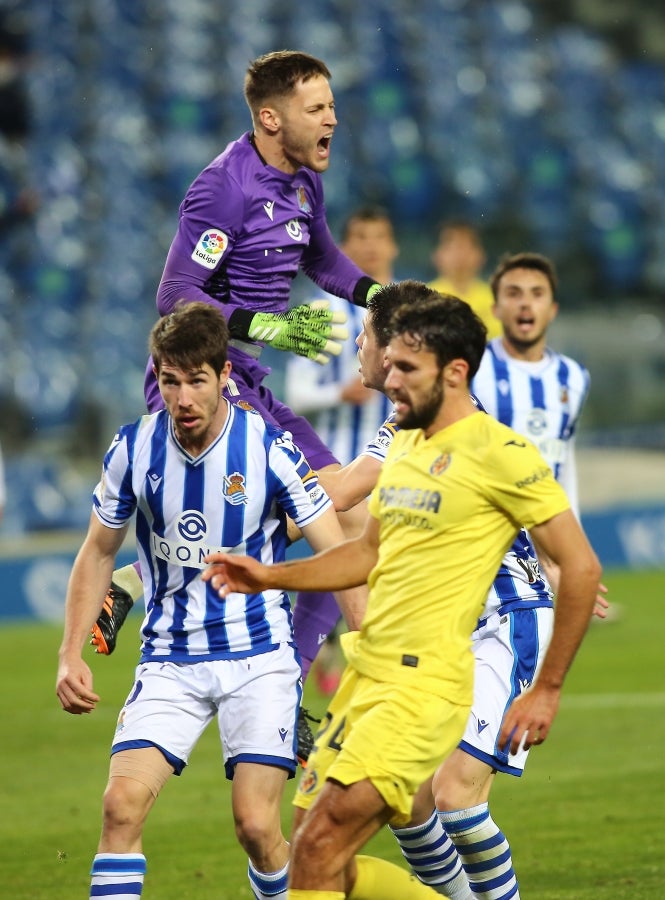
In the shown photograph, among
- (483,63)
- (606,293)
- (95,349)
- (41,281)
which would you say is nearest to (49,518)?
(95,349)

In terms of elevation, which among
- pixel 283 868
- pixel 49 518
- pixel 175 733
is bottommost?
pixel 49 518

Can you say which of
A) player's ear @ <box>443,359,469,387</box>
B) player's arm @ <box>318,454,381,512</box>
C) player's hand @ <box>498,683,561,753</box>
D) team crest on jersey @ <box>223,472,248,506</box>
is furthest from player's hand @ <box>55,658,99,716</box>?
player's ear @ <box>443,359,469,387</box>

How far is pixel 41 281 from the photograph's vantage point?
1908 cm

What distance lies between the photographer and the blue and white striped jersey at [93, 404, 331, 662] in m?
4.82

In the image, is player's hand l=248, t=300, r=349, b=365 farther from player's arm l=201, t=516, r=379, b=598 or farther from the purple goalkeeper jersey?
player's arm l=201, t=516, r=379, b=598

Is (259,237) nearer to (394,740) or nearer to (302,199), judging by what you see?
(302,199)

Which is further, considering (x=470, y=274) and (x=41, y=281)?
(x=41, y=281)

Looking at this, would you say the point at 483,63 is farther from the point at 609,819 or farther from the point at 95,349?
the point at 609,819

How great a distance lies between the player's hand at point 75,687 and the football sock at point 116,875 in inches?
18.8

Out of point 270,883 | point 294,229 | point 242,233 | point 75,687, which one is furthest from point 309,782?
point 294,229

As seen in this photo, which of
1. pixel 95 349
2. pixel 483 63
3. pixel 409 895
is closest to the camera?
pixel 409 895

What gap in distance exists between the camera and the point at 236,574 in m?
4.17

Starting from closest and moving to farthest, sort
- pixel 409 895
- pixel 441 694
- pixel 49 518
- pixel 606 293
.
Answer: pixel 441 694 < pixel 409 895 < pixel 49 518 < pixel 606 293

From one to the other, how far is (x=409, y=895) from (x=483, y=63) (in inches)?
774
